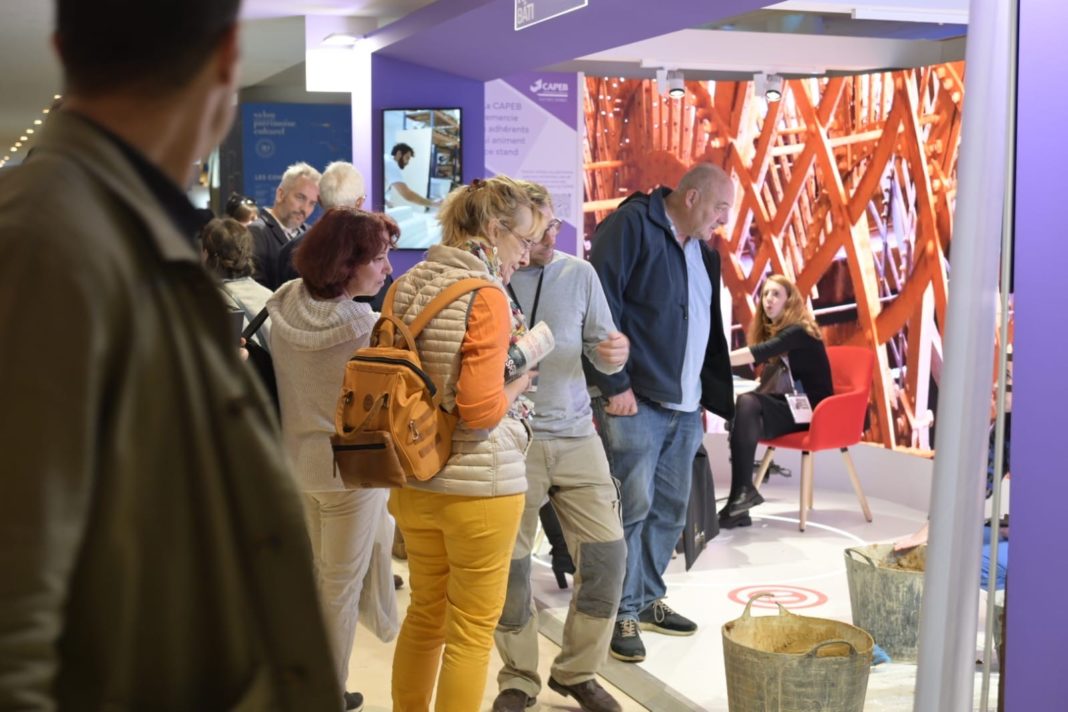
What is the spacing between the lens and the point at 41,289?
Result: 0.93 metres

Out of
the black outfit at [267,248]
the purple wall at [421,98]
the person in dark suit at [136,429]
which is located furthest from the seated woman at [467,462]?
the purple wall at [421,98]

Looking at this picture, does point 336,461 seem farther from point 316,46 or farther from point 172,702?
point 316,46

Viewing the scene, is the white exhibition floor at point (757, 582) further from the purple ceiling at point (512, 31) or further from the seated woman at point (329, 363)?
the purple ceiling at point (512, 31)

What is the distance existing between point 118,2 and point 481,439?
81.4 inches

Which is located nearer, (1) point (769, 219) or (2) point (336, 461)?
(2) point (336, 461)

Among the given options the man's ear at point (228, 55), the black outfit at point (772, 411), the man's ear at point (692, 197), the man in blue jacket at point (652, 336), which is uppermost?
the man's ear at point (228, 55)

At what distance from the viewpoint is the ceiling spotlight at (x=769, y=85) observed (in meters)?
8.63

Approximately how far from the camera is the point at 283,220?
575 cm

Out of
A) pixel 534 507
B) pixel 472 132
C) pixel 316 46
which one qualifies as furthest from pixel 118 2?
pixel 316 46

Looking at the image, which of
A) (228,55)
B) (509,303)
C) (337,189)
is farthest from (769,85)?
(228,55)

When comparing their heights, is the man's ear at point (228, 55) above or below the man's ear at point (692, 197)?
above

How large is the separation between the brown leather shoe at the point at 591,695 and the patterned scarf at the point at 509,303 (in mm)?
1179

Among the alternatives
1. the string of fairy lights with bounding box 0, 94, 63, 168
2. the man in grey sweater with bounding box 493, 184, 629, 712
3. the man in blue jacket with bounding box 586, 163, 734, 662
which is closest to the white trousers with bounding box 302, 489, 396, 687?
the man in grey sweater with bounding box 493, 184, 629, 712

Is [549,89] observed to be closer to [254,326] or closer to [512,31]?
[512,31]
